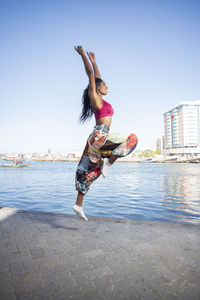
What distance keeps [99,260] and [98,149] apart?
1.73 metres

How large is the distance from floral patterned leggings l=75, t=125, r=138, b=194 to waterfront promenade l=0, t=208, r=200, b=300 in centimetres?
101

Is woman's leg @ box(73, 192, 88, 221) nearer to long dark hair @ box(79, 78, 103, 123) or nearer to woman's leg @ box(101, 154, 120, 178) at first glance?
woman's leg @ box(101, 154, 120, 178)

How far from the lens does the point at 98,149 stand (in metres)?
3.88

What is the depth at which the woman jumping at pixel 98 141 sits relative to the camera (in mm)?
3699

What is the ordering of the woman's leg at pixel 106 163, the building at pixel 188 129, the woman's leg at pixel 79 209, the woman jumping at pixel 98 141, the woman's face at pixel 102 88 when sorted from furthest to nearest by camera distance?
the building at pixel 188 129, the woman's leg at pixel 79 209, the woman's leg at pixel 106 163, the woman's face at pixel 102 88, the woman jumping at pixel 98 141

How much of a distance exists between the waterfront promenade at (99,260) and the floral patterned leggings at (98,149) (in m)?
1.01

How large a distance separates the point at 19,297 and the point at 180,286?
5.30ft

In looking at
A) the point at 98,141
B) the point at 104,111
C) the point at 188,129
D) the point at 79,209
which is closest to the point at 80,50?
the point at 104,111

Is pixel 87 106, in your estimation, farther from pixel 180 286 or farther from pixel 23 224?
pixel 180 286

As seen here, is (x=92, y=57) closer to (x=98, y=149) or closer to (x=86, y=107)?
(x=86, y=107)

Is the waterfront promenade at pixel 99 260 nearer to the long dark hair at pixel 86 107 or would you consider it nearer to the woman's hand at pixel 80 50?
the long dark hair at pixel 86 107

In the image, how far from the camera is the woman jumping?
370 centimetres

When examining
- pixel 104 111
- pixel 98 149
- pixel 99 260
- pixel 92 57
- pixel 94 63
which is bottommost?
pixel 99 260

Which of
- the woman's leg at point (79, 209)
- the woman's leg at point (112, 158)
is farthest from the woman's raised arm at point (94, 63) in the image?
the woman's leg at point (79, 209)
